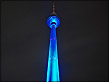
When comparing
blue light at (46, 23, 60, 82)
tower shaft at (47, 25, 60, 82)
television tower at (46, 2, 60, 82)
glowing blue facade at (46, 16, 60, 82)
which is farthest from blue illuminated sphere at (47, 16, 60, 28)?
tower shaft at (47, 25, 60, 82)

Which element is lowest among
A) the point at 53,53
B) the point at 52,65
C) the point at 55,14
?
the point at 52,65

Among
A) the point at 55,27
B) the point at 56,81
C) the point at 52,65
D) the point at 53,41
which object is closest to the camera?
the point at 56,81

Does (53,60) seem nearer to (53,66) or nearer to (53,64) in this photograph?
(53,64)

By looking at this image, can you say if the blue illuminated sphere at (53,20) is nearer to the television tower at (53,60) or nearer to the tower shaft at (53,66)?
the television tower at (53,60)

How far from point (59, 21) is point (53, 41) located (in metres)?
7.12

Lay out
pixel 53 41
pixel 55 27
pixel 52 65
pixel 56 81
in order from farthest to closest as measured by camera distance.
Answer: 1. pixel 55 27
2. pixel 53 41
3. pixel 52 65
4. pixel 56 81

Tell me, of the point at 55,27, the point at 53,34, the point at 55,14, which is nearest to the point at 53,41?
the point at 53,34

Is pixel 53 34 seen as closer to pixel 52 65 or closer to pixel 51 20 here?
pixel 51 20

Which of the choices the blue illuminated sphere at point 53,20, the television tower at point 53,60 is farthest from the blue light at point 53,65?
the blue illuminated sphere at point 53,20

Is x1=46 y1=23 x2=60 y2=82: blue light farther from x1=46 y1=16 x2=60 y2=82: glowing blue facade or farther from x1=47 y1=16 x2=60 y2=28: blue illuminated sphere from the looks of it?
x1=47 y1=16 x2=60 y2=28: blue illuminated sphere

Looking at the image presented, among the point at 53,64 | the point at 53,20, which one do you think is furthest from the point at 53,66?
the point at 53,20

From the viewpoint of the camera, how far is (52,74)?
3033 centimetres

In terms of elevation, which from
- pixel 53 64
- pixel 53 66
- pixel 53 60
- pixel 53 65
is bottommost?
pixel 53 66

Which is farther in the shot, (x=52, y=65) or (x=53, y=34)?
(x=53, y=34)
